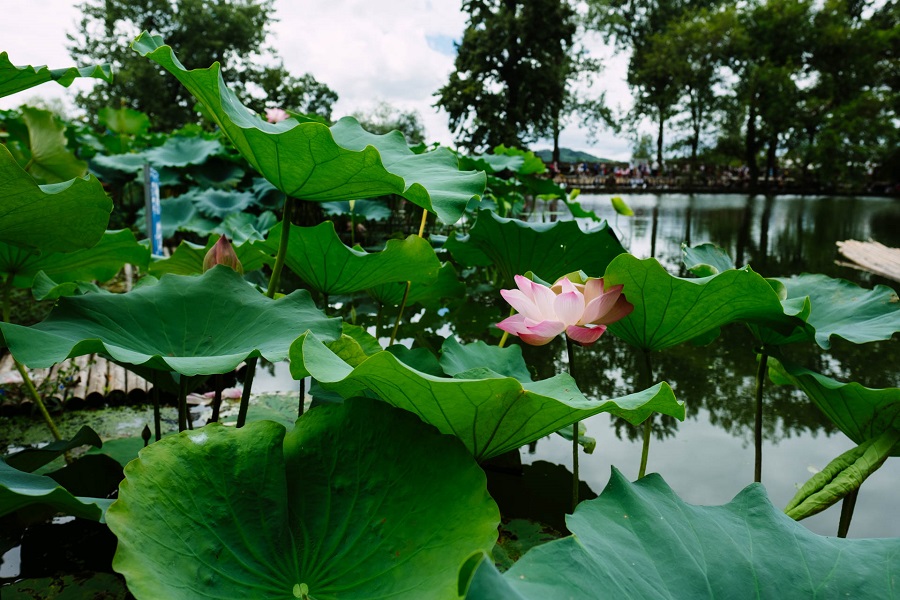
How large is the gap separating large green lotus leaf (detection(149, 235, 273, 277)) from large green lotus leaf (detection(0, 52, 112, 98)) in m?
0.65

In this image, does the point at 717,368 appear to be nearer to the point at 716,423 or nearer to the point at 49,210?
the point at 716,423

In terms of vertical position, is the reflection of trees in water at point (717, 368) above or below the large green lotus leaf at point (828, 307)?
below

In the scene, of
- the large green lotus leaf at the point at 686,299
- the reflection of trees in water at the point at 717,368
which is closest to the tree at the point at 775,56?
the reflection of trees in water at the point at 717,368

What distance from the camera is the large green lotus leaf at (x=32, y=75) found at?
2.93ft

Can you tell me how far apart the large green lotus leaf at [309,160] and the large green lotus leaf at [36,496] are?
0.50 metres

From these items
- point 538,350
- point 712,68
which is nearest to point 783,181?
point 712,68

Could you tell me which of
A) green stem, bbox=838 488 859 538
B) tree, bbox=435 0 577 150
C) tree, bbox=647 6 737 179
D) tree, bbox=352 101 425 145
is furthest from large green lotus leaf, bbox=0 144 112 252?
tree, bbox=352 101 425 145

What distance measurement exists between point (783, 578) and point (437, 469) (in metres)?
0.38

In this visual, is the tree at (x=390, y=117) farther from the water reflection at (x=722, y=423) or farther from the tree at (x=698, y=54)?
the water reflection at (x=722, y=423)

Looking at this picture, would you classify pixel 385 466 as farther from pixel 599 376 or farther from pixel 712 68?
pixel 712 68

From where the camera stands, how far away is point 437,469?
2.33 ft

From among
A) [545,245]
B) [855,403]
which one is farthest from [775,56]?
[855,403]

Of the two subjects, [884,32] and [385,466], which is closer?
[385,466]

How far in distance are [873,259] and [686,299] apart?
13.1 feet
